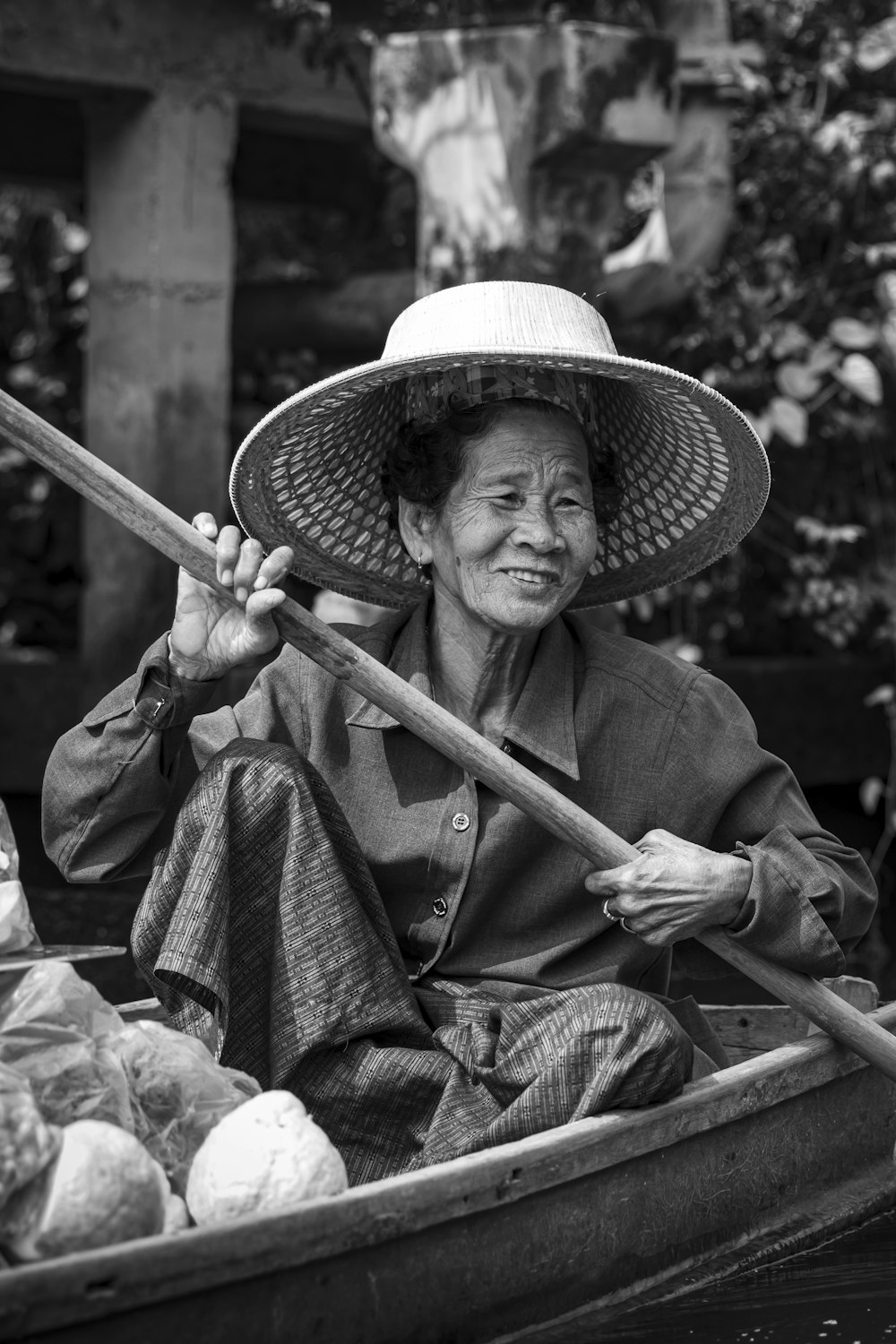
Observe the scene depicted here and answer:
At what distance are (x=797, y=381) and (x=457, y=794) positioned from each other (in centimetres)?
309

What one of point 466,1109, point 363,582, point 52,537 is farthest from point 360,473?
point 52,537

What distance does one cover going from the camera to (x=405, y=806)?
2.62 meters

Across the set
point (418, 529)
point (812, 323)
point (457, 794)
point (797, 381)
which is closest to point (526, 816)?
point (457, 794)

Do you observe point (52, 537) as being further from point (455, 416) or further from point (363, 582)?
point (455, 416)

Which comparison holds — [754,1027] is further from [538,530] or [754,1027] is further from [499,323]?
[499,323]

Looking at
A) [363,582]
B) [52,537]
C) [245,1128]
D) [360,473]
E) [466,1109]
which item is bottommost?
[52,537]

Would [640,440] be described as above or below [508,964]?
above

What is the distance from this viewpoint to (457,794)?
2.61 m

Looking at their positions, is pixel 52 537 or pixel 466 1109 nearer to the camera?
pixel 466 1109

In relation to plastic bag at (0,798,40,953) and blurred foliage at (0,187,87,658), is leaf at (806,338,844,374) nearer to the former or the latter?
blurred foliage at (0,187,87,658)

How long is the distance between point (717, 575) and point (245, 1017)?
3.50m

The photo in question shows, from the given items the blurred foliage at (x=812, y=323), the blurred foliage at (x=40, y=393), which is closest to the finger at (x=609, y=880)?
the blurred foliage at (x=812, y=323)

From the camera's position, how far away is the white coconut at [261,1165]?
1994 mm

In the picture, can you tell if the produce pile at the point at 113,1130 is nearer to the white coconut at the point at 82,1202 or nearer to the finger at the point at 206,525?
the white coconut at the point at 82,1202
